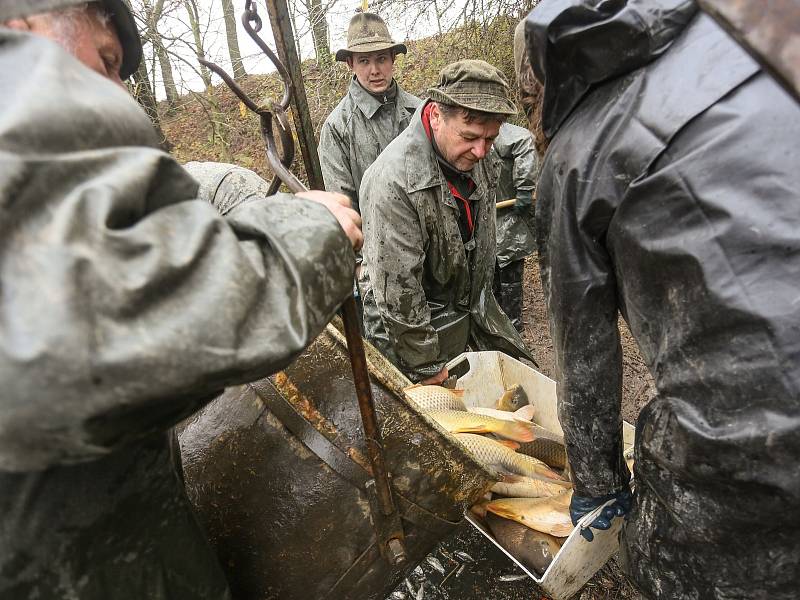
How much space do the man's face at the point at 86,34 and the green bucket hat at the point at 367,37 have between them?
3.76 metres

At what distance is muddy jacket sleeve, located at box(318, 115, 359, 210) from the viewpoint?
489cm

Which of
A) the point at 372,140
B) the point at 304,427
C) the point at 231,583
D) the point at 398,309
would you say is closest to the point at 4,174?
the point at 304,427

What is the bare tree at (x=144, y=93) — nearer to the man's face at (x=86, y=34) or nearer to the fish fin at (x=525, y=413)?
the fish fin at (x=525, y=413)

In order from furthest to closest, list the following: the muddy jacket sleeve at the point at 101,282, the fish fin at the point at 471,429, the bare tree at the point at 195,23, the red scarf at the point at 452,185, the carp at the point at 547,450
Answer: the bare tree at the point at 195,23, the red scarf at the point at 452,185, the carp at the point at 547,450, the fish fin at the point at 471,429, the muddy jacket sleeve at the point at 101,282

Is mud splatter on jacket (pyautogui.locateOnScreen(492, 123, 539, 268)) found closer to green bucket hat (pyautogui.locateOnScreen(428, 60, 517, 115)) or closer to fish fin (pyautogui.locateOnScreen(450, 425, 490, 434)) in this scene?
green bucket hat (pyautogui.locateOnScreen(428, 60, 517, 115))

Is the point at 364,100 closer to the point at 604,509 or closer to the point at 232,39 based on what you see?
the point at 604,509

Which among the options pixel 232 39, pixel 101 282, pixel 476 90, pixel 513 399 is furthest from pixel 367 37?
pixel 232 39

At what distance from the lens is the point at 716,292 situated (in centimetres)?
128

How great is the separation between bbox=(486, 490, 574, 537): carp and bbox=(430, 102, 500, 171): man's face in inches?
77.6

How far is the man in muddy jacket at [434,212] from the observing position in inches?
121

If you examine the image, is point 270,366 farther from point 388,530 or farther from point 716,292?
point 716,292

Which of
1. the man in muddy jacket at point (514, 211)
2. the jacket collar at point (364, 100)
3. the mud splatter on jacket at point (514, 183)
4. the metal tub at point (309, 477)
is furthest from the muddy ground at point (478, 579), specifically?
the jacket collar at point (364, 100)

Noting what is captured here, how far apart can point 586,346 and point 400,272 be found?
1543 mm

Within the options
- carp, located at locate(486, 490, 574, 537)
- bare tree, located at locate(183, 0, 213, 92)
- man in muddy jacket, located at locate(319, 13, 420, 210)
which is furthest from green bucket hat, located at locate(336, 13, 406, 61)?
bare tree, located at locate(183, 0, 213, 92)
